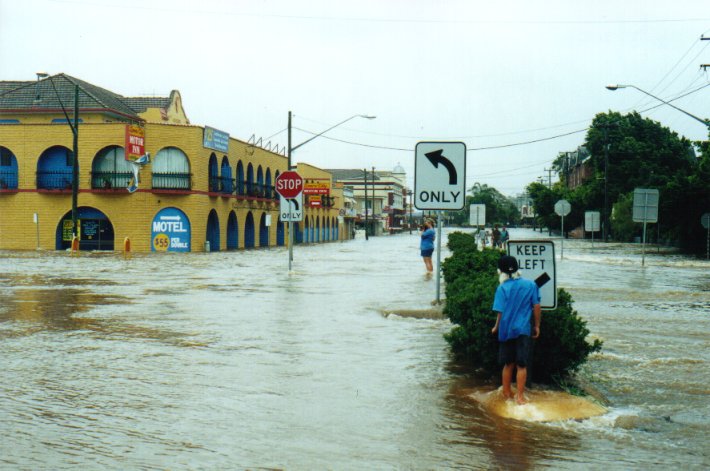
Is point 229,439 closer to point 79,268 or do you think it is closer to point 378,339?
point 378,339

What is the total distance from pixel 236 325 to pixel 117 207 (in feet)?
118

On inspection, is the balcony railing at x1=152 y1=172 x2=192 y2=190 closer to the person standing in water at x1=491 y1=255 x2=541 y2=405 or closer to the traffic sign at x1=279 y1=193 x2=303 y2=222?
the traffic sign at x1=279 y1=193 x2=303 y2=222

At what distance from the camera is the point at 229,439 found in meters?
6.58

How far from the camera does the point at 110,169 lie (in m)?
47.3

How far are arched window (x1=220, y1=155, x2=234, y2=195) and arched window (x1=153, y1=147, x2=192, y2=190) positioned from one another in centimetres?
554

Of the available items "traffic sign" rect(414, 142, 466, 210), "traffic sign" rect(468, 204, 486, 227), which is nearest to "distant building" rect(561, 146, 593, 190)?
"traffic sign" rect(468, 204, 486, 227)

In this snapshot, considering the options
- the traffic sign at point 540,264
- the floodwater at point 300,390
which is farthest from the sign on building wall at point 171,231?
the traffic sign at point 540,264

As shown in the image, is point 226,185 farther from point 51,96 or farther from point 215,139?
point 51,96

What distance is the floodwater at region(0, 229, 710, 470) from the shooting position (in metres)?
6.26

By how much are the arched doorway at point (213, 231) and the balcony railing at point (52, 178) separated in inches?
351

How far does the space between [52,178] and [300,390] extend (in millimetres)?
43011

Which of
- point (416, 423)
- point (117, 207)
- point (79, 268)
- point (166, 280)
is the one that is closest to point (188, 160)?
point (117, 207)

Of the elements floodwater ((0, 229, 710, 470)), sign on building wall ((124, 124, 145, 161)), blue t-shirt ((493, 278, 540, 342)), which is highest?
sign on building wall ((124, 124, 145, 161))

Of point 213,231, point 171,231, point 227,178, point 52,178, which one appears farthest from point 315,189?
point 52,178
